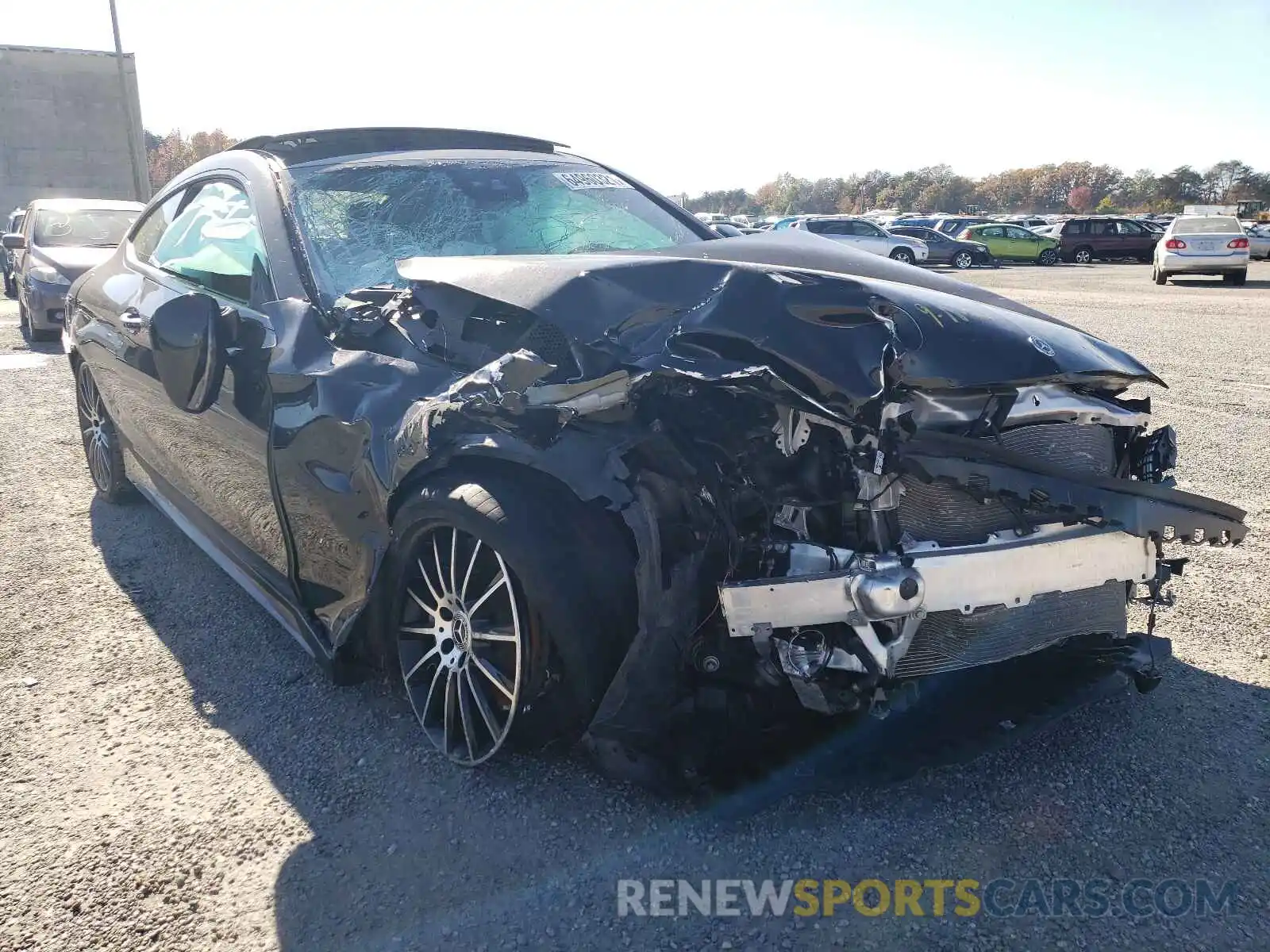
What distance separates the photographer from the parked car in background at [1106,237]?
30875 millimetres

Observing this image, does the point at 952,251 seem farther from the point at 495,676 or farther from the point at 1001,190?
the point at 1001,190

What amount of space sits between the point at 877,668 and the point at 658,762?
1.91 ft

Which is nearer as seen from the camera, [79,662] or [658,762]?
[658,762]

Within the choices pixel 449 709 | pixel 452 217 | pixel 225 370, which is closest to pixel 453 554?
pixel 449 709

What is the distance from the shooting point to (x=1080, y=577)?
2361mm

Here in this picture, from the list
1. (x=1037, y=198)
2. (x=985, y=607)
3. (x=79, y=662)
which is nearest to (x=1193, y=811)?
(x=985, y=607)

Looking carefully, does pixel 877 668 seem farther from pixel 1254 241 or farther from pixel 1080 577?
pixel 1254 241

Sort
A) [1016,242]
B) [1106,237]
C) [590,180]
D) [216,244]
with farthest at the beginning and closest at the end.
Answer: [1106,237], [1016,242], [590,180], [216,244]

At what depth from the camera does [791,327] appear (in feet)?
7.46

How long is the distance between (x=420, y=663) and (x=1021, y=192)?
324 ft

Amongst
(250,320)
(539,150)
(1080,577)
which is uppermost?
(539,150)

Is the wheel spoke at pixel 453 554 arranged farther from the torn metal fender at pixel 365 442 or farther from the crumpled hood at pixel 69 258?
the crumpled hood at pixel 69 258

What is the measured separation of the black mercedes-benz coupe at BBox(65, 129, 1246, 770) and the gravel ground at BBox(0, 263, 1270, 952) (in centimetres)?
22

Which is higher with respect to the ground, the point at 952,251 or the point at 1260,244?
the point at 1260,244
